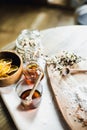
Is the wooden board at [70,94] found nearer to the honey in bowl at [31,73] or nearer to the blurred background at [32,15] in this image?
the honey in bowl at [31,73]

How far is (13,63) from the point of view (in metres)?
1.24

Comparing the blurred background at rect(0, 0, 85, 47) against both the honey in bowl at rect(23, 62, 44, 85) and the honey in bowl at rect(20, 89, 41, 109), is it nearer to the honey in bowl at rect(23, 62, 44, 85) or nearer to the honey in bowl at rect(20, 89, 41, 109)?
the honey in bowl at rect(23, 62, 44, 85)

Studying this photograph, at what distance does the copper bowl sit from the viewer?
1.13m

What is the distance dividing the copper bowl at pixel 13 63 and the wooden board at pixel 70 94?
14 centimetres

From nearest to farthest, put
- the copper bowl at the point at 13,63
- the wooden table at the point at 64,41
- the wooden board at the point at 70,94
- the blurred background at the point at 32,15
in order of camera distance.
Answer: the wooden board at the point at 70,94 → the copper bowl at the point at 13,63 → the wooden table at the point at 64,41 → the blurred background at the point at 32,15

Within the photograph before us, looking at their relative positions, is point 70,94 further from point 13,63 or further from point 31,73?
point 13,63

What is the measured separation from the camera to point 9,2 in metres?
3.10

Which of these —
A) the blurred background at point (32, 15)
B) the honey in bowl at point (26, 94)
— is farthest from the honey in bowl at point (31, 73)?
the blurred background at point (32, 15)

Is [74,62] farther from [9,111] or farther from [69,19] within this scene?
[69,19]

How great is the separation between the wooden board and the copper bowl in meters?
0.14

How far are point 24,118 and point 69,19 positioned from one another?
192 cm

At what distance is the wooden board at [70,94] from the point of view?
978mm

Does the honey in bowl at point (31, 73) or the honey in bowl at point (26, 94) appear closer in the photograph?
the honey in bowl at point (26, 94)

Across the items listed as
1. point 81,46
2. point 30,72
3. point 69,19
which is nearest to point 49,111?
point 30,72
